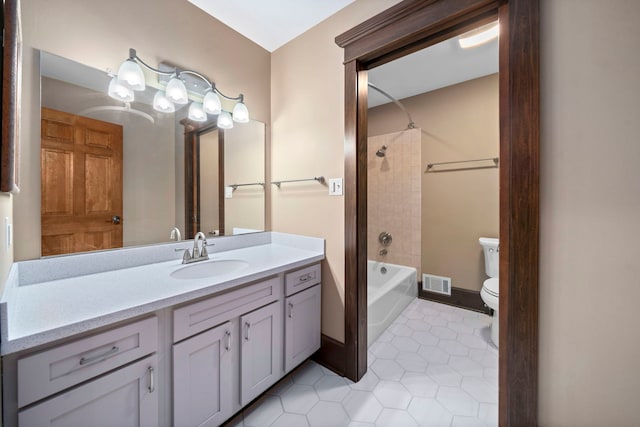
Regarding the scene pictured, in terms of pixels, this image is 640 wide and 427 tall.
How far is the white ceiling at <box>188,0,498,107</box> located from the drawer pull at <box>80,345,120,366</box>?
1.94 m

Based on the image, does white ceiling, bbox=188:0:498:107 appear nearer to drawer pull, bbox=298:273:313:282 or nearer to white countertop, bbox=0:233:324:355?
white countertop, bbox=0:233:324:355

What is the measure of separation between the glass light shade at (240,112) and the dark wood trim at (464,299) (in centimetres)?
264

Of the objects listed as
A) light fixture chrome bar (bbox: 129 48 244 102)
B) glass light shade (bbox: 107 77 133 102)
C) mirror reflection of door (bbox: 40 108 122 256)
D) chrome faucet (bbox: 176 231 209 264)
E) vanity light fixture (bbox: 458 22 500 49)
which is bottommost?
chrome faucet (bbox: 176 231 209 264)

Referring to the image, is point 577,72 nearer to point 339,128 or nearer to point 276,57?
point 339,128

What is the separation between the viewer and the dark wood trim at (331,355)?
1612 millimetres

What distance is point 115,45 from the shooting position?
1.28m

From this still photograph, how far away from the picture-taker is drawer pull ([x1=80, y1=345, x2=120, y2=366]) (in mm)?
750

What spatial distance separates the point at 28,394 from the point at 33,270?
2.09 ft

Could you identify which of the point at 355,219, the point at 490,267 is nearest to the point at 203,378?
the point at 355,219

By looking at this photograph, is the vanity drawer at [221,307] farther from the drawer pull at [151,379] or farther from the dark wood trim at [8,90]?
the dark wood trim at [8,90]

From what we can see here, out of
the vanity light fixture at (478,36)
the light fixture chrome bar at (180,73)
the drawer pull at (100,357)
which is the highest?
the vanity light fixture at (478,36)

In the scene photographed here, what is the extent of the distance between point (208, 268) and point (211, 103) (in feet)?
3.54

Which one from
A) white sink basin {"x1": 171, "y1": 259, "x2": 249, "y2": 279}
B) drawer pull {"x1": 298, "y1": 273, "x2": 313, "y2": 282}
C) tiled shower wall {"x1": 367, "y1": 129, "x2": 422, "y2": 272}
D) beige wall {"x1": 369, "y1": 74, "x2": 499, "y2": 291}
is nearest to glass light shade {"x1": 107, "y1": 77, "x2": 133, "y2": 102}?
white sink basin {"x1": 171, "y1": 259, "x2": 249, "y2": 279}

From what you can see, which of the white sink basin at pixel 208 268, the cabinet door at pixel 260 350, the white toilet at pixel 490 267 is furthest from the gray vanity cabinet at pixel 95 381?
the white toilet at pixel 490 267
